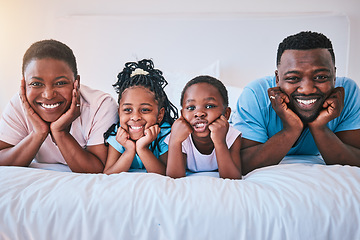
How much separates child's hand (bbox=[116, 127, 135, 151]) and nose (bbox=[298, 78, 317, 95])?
1.98 feet

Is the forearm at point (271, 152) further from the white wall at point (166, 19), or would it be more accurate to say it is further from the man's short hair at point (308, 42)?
the white wall at point (166, 19)

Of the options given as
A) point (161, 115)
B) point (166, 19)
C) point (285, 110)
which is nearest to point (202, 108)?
point (161, 115)

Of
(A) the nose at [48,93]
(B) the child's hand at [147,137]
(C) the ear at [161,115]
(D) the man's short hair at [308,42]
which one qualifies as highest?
(D) the man's short hair at [308,42]

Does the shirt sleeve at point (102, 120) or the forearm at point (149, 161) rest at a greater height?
the shirt sleeve at point (102, 120)

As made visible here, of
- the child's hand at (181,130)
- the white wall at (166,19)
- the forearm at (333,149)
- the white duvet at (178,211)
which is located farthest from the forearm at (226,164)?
the white wall at (166,19)

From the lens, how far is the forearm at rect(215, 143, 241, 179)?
1034 millimetres

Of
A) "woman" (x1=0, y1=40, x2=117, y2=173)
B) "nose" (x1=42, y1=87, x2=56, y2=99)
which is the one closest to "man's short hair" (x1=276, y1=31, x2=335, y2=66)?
"woman" (x1=0, y1=40, x2=117, y2=173)

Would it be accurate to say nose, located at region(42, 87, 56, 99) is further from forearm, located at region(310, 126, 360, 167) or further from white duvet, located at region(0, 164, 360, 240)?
forearm, located at region(310, 126, 360, 167)

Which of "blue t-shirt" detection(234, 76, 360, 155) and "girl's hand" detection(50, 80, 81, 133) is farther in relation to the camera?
"blue t-shirt" detection(234, 76, 360, 155)

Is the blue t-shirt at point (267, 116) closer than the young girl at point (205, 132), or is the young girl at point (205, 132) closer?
the young girl at point (205, 132)

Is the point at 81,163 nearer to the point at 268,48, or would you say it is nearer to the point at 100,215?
the point at 100,215

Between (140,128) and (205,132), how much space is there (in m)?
0.23

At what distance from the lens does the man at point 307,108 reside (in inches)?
42.4

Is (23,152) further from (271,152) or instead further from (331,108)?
(331,108)
